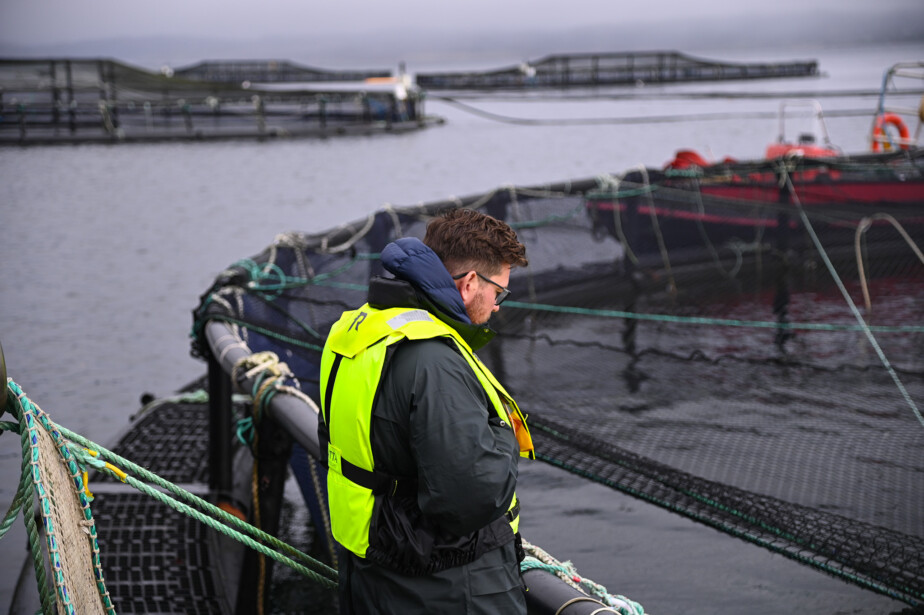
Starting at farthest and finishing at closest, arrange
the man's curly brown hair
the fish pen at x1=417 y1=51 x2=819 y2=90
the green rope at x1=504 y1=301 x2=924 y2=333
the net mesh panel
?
the fish pen at x1=417 y1=51 x2=819 y2=90
the green rope at x1=504 y1=301 x2=924 y2=333
the net mesh panel
the man's curly brown hair

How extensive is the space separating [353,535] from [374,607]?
21cm

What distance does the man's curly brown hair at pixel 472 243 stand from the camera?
7.92 feet

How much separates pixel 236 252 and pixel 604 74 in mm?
83488

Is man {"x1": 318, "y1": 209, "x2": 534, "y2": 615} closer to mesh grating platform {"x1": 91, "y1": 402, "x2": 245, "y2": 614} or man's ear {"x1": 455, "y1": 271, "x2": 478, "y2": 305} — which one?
man's ear {"x1": 455, "y1": 271, "x2": 478, "y2": 305}

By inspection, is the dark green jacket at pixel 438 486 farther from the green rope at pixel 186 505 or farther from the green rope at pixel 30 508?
the green rope at pixel 30 508

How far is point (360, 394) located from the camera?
2.27 meters

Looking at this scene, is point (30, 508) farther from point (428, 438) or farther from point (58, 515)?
point (428, 438)

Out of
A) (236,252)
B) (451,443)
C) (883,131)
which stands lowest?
(236,252)

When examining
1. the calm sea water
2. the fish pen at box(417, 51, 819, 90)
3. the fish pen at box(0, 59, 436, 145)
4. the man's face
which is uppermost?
the fish pen at box(417, 51, 819, 90)

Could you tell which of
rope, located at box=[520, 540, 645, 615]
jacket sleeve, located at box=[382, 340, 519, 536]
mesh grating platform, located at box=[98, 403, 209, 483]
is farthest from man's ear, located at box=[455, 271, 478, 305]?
mesh grating platform, located at box=[98, 403, 209, 483]

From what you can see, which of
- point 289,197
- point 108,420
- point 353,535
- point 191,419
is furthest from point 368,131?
point 353,535

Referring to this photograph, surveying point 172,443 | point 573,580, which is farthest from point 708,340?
point 573,580

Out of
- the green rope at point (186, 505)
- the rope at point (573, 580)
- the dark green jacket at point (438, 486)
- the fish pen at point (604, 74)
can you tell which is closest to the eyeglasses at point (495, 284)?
the dark green jacket at point (438, 486)

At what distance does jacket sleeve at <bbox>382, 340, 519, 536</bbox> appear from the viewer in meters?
2.14
